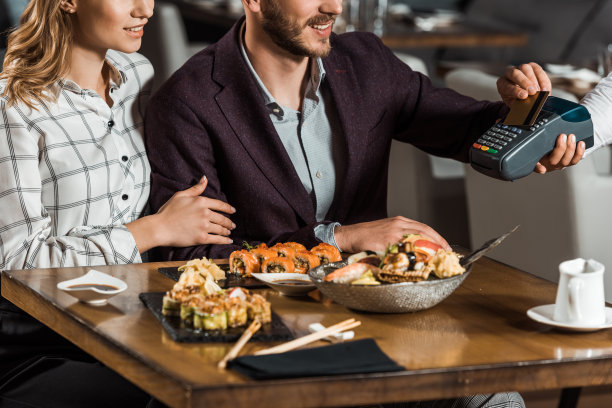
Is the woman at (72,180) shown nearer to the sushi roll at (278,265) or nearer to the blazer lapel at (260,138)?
the blazer lapel at (260,138)

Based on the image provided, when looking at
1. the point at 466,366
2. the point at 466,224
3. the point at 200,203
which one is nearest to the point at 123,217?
the point at 200,203

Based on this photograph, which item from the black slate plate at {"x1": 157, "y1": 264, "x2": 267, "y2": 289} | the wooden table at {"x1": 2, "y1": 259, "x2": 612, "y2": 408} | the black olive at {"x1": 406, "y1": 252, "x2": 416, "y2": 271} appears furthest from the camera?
the black slate plate at {"x1": 157, "y1": 264, "x2": 267, "y2": 289}

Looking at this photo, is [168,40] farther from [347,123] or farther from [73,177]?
[73,177]

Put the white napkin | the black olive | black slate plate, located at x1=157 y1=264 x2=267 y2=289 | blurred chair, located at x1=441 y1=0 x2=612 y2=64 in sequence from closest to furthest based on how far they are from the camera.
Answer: the black olive < black slate plate, located at x1=157 y1=264 x2=267 y2=289 < the white napkin < blurred chair, located at x1=441 y1=0 x2=612 y2=64

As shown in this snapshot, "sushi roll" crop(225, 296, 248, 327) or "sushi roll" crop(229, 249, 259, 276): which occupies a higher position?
"sushi roll" crop(225, 296, 248, 327)

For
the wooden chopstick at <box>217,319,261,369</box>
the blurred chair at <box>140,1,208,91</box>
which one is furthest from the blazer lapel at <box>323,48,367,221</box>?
the blurred chair at <box>140,1,208,91</box>

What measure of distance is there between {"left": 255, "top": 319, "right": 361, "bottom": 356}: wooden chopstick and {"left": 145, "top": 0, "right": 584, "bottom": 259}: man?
565 mm

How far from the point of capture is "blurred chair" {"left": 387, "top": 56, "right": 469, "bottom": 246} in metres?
3.45

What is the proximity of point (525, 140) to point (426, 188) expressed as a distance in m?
1.76

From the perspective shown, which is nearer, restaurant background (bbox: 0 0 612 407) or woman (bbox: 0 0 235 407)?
woman (bbox: 0 0 235 407)

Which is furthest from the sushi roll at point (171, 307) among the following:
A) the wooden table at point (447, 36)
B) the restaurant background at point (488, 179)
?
the wooden table at point (447, 36)

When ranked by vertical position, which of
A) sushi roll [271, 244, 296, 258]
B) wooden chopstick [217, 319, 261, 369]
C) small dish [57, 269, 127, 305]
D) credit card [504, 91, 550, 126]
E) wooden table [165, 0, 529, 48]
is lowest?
wooden table [165, 0, 529, 48]

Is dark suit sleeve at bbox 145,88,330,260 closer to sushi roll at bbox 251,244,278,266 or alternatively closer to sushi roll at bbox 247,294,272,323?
sushi roll at bbox 251,244,278,266

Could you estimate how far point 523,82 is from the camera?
1.88m
